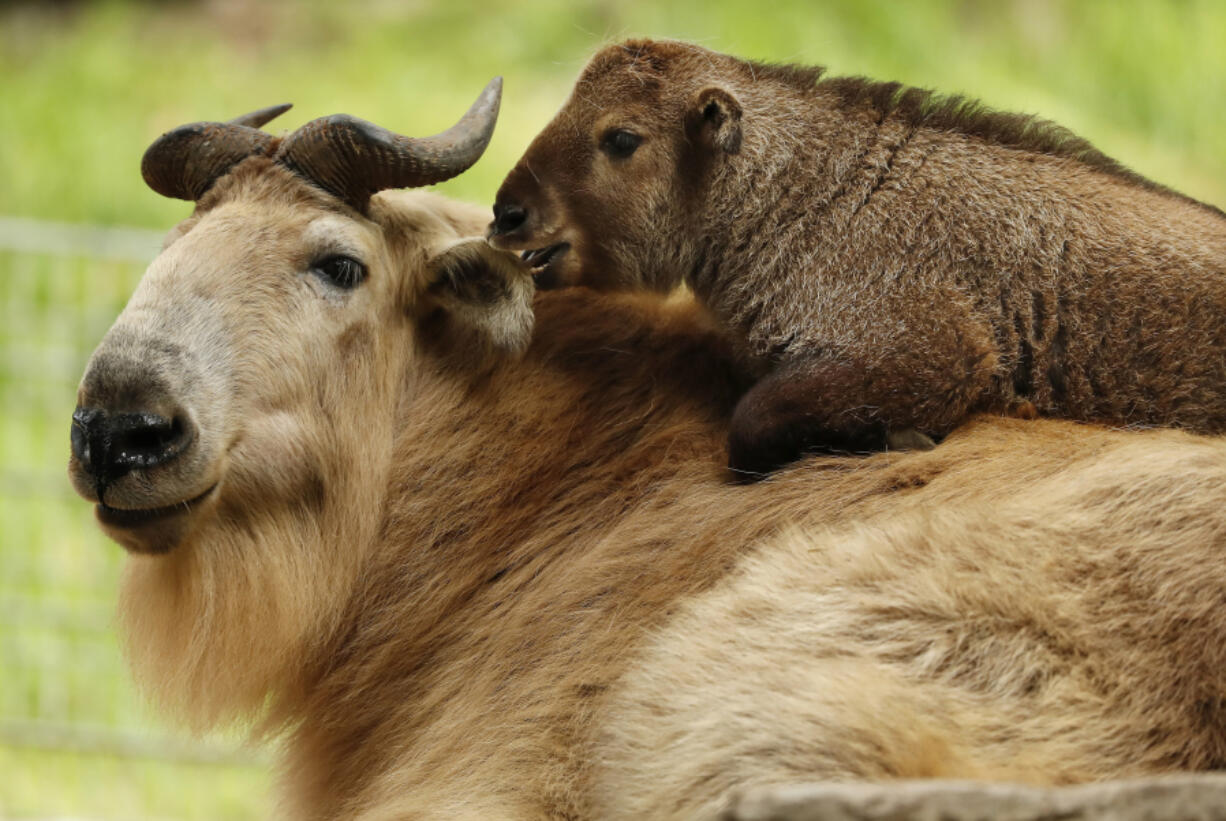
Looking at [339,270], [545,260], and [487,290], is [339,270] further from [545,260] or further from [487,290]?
[545,260]

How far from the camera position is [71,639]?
31.2 ft

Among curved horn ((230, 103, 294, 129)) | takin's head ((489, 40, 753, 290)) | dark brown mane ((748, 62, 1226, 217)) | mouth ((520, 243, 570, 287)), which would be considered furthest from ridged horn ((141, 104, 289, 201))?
dark brown mane ((748, 62, 1226, 217))

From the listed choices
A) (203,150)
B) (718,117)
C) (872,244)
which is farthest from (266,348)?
(872,244)

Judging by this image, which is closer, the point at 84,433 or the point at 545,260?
the point at 84,433

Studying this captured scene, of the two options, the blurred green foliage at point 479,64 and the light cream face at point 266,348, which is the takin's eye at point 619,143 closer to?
the light cream face at point 266,348

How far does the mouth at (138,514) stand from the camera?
14.1 ft

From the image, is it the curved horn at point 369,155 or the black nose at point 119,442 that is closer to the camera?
the black nose at point 119,442

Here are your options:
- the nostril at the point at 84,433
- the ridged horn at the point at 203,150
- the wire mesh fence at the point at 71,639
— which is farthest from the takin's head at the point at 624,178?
the wire mesh fence at the point at 71,639

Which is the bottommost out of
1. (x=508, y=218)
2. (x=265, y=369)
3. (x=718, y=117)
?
(x=265, y=369)

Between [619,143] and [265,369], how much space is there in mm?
1442

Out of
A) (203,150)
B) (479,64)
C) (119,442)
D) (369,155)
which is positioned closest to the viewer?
(119,442)

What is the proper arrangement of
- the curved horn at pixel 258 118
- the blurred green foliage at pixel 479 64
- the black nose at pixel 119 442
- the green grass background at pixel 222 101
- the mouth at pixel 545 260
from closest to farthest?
1. the black nose at pixel 119 442
2. the mouth at pixel 545 260
3. the curved horn at pixel 258 118
4. the green grass background at pixel 222 101
5. the blurred green foliage at pixel 479 64

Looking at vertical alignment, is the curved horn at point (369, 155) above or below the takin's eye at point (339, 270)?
above

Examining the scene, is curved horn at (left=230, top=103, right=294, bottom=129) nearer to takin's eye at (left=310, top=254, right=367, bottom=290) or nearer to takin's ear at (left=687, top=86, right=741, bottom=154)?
takin's eye at (left=310, top=254, right=367, bottom=290)
